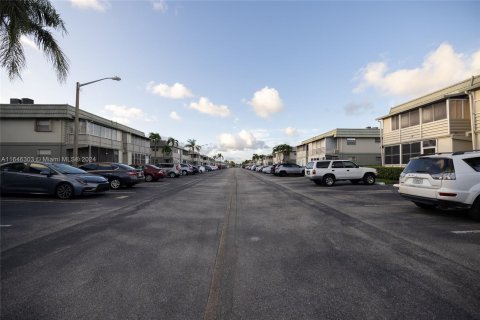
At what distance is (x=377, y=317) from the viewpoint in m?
2.39

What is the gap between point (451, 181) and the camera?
6.30 meters

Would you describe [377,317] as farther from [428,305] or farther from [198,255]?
[198,255]

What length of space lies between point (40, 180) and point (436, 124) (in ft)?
83.9

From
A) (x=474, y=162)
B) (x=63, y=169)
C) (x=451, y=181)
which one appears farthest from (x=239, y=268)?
(x=63, y=169)

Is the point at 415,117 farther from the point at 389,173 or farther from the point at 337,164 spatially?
the point at 337,164

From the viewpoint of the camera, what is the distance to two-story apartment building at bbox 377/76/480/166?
17.0 meters

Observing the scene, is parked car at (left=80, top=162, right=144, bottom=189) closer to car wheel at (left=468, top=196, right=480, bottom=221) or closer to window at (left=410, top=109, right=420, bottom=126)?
car wheel at (left=468, top=196, right=480, bottom=221)

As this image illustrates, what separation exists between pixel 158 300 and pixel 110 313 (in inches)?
18.1

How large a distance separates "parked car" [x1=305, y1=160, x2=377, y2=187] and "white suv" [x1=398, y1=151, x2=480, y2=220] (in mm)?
10224

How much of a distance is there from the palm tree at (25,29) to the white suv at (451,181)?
1593cm

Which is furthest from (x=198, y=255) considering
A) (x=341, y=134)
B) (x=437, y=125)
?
(x=341, y=134)

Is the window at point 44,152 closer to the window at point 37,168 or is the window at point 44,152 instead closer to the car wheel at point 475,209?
the window at point 37,168

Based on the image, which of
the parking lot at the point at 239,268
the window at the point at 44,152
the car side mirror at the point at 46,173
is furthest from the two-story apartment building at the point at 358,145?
the car side mirror at the point at 46,173

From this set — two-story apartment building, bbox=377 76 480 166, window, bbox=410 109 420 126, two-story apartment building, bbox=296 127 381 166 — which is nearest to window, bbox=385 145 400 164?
two-story apartment building, bbox=377 76 480 166
